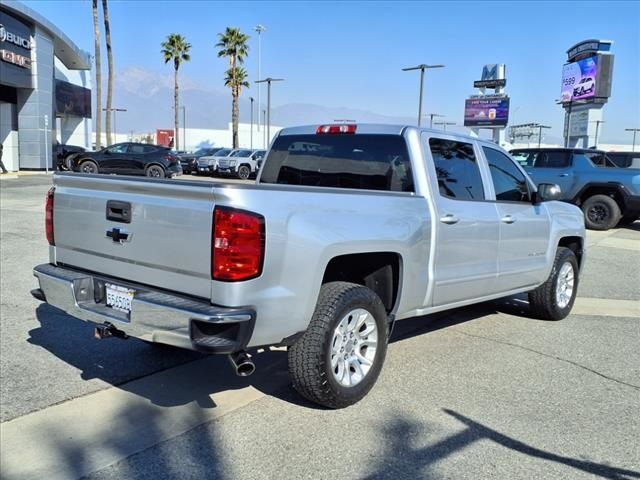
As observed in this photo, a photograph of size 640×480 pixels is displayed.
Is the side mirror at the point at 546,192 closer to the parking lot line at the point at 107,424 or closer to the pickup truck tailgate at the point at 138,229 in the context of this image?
the parking lot line at the point at 107,424

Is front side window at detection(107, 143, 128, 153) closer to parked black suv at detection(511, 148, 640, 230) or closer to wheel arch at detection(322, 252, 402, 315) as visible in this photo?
parked black suv at detection(511, 148, 640, 230)

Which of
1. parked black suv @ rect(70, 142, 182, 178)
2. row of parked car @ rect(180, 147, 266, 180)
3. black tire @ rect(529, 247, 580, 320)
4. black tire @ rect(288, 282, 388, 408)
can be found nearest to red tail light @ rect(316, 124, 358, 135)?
black tire @ rect(288, 282, 388, 408)

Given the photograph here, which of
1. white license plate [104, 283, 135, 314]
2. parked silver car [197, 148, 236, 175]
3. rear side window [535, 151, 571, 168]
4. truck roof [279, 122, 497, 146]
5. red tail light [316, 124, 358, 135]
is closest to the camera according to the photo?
white license plate [104, 283, 135, 314]

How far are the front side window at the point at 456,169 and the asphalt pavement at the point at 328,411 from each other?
1.41m

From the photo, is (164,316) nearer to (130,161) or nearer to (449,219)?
(449,219)

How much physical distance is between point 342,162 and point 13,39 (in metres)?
26.5

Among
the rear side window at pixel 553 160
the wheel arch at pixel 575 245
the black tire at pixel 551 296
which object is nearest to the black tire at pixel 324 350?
the black tire at pixel 551 296

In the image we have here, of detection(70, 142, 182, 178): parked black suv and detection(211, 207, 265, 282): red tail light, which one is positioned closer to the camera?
detection(211, 207, 265, 282): red tail light

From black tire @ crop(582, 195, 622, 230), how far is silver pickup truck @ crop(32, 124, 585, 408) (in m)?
10.3

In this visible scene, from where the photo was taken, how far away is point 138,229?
3.51 metres

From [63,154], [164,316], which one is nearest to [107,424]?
[164,316]

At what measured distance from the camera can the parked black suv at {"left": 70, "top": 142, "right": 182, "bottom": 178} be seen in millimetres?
25359

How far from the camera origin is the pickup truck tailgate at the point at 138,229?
3223 mm

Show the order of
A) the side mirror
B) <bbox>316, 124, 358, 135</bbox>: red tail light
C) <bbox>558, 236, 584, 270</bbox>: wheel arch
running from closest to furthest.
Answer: <bbox>316, 124, 358, 135</bbox>: red tail light
the side mirror
<bbox>558, 236, 584, 270</bbox>: wheel arch
